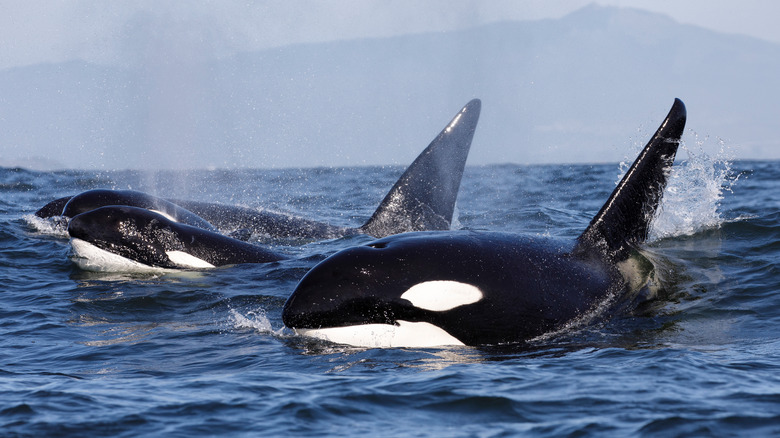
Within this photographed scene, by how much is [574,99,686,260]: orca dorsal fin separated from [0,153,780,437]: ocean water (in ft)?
2.33

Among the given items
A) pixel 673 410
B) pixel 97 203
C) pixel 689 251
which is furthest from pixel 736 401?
pixel 97 203

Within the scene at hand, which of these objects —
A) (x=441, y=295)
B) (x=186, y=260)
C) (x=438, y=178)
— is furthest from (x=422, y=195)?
(x=441, y=295)

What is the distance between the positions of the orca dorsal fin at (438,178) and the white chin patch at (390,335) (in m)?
5.92

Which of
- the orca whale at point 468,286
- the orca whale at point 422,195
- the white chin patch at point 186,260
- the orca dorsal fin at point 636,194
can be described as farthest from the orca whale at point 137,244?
the orca dorsal fin at point 636,194

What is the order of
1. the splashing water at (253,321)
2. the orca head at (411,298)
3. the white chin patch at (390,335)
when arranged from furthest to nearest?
the splashing water at (253,321) → the white chin patch at (390,335) → the orca head at (411,298)

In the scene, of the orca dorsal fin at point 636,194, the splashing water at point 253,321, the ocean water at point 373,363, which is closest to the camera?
the ocean water at point 373,363

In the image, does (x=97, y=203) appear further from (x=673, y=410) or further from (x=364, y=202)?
(x=364, y=202)

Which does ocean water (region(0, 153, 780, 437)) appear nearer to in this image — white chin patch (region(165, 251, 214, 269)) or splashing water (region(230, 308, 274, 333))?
splashing water (region(230, 308, 274, 333))

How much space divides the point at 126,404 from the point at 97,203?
8.29 meters

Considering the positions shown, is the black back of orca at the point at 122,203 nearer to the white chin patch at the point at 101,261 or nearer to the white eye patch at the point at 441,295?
the white chin patch at the point at 101,261

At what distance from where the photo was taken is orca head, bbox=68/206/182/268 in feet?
36.1

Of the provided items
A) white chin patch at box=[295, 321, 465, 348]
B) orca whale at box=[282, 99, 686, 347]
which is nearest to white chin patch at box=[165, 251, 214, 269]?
orca whale at box=[282, 99, 686, 347]

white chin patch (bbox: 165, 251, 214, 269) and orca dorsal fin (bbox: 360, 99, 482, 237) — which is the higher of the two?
orca dorsal fin (bbox: 360, 99, 482, 237)

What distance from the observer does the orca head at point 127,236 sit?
1101 cm
